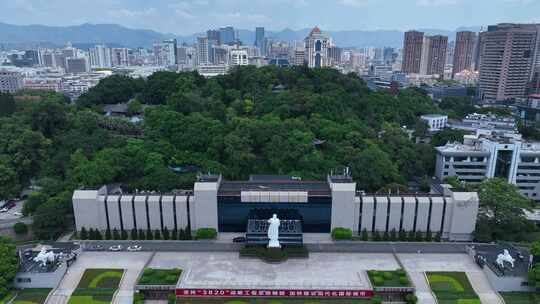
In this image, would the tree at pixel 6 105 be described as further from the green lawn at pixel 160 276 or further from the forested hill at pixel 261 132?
the green lawn at pixel 160 276

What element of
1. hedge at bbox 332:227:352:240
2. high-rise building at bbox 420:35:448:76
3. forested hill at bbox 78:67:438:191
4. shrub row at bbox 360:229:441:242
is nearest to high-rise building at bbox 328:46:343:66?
high-rise building at bbox 420:35:448:76

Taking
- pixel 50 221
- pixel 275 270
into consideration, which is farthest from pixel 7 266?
pixel 275 270

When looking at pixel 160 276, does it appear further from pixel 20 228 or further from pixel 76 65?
pixel 76 65

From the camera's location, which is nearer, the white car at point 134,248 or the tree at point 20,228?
the white car at point 134,248

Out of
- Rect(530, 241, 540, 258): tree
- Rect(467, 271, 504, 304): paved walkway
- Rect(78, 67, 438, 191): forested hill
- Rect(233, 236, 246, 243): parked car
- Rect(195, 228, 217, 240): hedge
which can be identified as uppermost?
Rect(78, 67, 438, 191): forested hill

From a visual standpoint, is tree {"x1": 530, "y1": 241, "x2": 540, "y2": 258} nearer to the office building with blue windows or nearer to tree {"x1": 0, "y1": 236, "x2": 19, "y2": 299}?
the office building with blue windows

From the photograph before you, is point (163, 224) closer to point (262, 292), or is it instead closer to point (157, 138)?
point (262, 292)

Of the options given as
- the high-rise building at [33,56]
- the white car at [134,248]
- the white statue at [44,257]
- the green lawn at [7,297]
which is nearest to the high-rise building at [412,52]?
the white car at [134,248]
